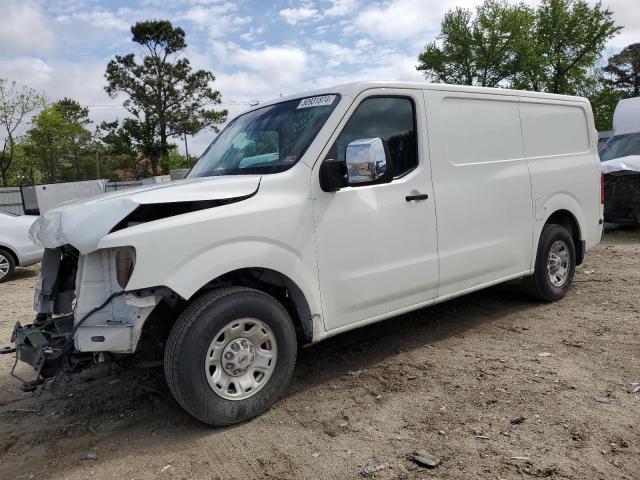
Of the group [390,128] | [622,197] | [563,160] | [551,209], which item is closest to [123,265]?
[390,128]

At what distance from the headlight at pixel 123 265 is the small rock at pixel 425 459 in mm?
1858

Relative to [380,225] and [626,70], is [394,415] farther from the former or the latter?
[626,70]

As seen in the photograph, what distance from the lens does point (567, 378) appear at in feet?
12.2

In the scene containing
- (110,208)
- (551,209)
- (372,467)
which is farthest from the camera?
(551,209)

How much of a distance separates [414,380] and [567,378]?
3.44 ft

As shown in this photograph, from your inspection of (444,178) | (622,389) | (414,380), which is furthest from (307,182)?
(622,389)

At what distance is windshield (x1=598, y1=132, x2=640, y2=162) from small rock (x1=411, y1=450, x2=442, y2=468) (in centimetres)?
1008

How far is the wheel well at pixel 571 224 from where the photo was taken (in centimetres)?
559

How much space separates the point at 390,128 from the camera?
4016mm

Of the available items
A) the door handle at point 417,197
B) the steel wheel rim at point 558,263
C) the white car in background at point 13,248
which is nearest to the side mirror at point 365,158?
the door handle at point 417,197

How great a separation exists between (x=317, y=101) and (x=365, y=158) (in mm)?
709

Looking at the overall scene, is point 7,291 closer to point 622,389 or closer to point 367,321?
point 367,321

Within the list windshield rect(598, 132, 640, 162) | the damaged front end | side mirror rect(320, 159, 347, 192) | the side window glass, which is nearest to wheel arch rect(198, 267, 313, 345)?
the damaged front end

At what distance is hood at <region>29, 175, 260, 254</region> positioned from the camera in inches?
116
